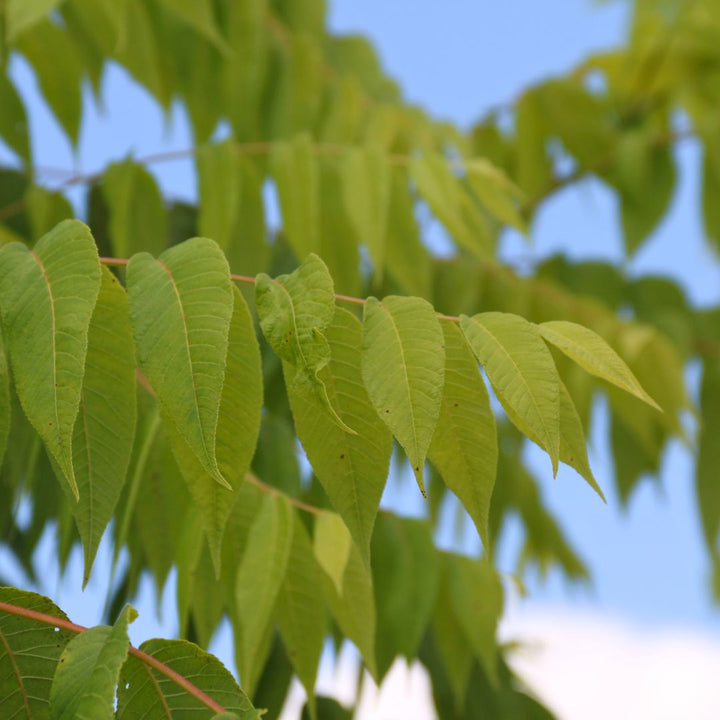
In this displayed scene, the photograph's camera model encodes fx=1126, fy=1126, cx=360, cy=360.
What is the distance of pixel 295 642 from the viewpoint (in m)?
1.24

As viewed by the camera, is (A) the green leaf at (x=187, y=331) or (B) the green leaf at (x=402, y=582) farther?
(B) the green leaf at (x=402, y=582)

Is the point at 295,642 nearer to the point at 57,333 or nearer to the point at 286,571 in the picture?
the point at 286,571

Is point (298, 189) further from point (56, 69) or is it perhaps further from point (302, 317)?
point (302, 317)

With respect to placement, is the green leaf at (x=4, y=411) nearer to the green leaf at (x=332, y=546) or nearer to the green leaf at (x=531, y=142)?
the green leaf at (x=332, y=546)

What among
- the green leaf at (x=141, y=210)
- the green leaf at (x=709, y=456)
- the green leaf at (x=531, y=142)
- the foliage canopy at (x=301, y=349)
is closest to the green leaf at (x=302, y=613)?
the foliage canopy at (x=301, y=349)

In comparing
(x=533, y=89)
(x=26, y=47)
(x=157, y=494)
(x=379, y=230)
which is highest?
(x=533, y=89)

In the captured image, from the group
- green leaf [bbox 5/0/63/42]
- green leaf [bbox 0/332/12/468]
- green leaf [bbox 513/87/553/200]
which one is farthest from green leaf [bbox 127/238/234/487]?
green leaf [bbox 513/87/553/200]

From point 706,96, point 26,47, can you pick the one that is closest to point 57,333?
point 26,47

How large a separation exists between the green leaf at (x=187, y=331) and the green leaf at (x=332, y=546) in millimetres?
366

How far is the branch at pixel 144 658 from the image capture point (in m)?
0.77

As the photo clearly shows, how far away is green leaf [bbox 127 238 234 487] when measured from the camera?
2.57 ft

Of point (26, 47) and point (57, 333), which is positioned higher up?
point (26, 47)

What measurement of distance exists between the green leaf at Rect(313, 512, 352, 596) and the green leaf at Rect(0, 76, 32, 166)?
85 centimetres

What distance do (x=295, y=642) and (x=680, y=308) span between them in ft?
5.54
